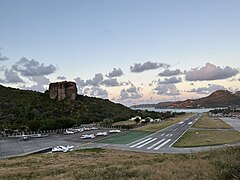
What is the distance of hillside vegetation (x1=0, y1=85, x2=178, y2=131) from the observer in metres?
73.5

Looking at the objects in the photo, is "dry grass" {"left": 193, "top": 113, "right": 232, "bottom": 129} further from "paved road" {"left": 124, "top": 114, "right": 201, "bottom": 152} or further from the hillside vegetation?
the hillside vegetation

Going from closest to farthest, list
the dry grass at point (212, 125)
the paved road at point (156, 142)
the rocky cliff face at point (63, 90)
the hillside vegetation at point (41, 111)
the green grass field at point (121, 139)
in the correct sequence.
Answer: the paved road at point (156, 142), the green grass field at point (121, 139), the hillside vegetation at point (41, 111), the dry grass at point (212, 125), the rocky cliff face at point (63, 90)

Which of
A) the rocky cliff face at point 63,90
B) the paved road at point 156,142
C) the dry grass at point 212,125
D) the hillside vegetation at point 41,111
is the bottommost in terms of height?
the dry grass at point 212,125

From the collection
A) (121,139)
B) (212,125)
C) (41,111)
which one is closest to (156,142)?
(121,139)

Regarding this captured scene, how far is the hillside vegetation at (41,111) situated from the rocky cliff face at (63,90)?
9.04 ft

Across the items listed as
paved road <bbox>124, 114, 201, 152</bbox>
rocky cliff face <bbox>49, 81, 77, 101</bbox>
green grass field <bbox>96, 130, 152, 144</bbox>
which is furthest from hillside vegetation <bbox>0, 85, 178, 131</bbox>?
paved road <bbox>124, 114, 201, 152</bbox>

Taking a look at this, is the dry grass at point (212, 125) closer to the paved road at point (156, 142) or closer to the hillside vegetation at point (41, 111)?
the paved road at point (156, 142)

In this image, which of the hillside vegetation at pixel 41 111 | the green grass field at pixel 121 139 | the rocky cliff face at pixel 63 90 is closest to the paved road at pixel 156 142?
the green grass field at pixel 121 139

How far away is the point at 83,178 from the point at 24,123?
6669 centimetres

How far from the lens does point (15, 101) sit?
9700 cm

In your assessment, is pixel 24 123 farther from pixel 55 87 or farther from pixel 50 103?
pixel 55 87

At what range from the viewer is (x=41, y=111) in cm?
9506

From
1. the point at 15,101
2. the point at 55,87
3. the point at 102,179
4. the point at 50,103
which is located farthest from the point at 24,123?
the point at 102,179

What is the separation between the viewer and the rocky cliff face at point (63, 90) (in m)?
117
